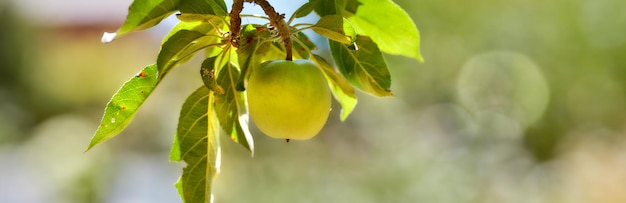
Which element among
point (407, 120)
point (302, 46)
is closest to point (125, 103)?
point (302, 46)

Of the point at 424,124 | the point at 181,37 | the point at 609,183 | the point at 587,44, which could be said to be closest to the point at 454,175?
the point at 424,124

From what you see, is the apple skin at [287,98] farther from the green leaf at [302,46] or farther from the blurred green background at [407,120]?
the blurred green background at [407,120]

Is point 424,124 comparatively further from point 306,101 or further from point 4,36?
point 306,101

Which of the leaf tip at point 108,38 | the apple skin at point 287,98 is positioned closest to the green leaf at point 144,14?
the leaf tip at point 108,38

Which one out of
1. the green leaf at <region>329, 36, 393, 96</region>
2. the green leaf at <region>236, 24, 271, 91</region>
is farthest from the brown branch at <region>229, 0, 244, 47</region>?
the green leaf at <region>329, 36, 393, 96</region>

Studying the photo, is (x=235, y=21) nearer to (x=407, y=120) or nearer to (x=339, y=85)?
(x=339, y=85)
